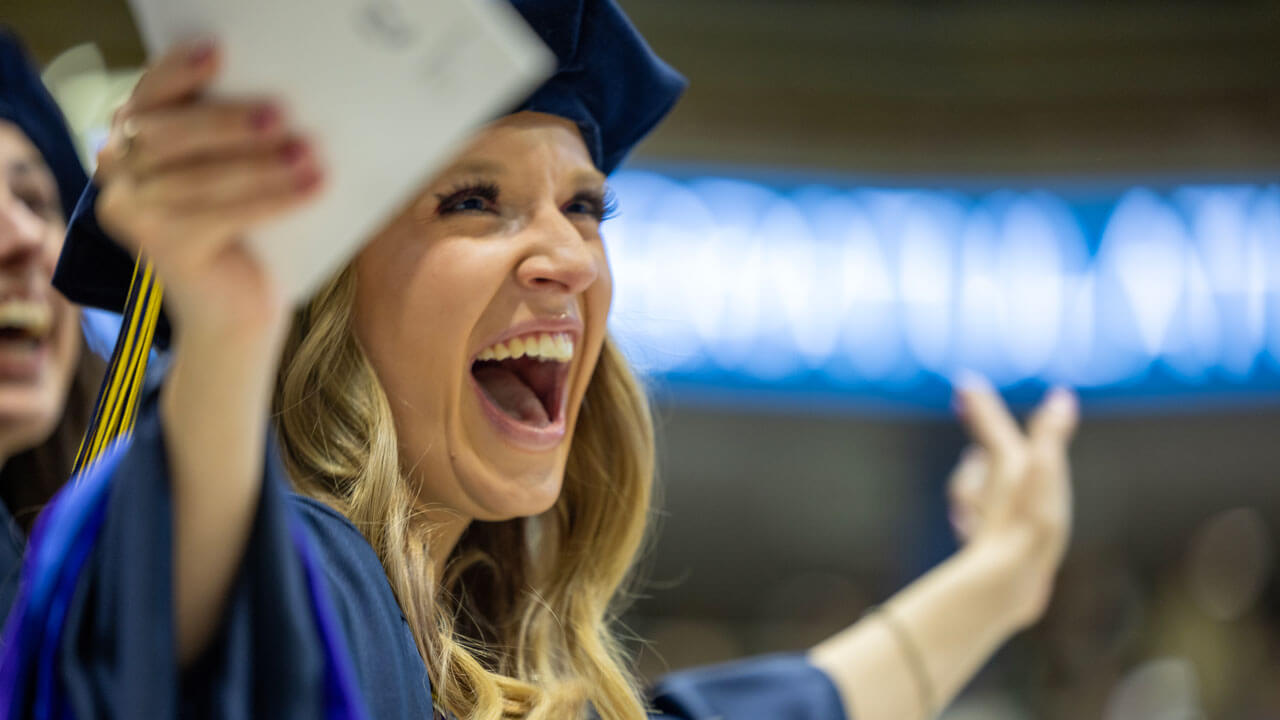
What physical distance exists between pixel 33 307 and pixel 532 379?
0.52 metres

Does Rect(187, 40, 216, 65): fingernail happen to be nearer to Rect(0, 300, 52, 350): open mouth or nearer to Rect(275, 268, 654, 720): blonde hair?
Rect(275, 268, 654, 720): blonde hair

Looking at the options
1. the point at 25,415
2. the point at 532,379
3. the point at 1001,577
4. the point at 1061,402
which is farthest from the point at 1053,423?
the point at 25,415

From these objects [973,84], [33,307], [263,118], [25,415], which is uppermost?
[973,84]

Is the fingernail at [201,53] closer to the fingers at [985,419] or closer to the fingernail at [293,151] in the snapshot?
the fingernail at [293,151]

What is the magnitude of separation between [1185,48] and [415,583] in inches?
167

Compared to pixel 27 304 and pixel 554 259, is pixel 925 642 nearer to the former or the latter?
pixel 554 259

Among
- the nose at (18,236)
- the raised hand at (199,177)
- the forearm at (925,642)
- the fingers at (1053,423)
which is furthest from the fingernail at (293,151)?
the fingers at (1053,423)

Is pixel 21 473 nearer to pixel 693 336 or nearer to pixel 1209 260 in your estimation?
pixel 693 336

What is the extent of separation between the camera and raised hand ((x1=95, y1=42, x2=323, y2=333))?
18.4 inches

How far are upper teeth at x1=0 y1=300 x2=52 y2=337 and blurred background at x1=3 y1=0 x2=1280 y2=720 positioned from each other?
2.38m

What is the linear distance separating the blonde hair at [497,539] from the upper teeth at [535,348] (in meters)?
0.11

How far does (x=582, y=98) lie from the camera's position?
3.28 feet

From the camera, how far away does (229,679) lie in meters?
0.52

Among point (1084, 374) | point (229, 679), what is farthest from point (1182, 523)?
point (229, 679)
